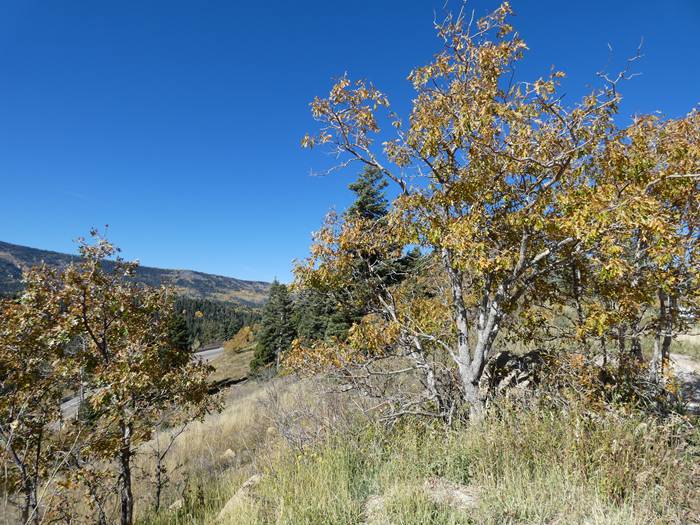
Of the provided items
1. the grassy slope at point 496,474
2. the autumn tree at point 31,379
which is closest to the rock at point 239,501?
the grassy slope at point 496,474

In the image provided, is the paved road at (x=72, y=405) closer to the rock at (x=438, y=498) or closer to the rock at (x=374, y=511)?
the rock at (x=374, y=511)

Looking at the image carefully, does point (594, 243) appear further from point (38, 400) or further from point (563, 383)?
point (38, 400)

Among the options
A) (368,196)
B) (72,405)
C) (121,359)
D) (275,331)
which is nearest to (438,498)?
(121,359)

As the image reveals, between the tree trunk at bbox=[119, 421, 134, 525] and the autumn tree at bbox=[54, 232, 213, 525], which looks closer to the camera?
the autumn tree at bbox=[54, 232, 213, 525]

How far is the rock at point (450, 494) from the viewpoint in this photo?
343 cm

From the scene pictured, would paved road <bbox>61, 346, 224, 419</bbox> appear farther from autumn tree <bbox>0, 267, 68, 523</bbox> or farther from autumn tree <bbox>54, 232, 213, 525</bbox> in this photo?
autumn tree <bbox>54, 232, 213, 525</bbox>

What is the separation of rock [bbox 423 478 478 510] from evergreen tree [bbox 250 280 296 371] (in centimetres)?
3487

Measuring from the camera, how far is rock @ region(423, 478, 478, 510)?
343cm

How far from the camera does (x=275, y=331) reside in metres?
39.0

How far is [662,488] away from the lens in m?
3.27

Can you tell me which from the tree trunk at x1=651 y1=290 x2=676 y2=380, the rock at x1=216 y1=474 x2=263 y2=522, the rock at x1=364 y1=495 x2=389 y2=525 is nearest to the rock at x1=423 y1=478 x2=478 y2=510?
the rock at x1=364 y1=495 x2=389 y2=525

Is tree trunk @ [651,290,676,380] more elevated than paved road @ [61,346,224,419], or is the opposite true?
tree trunk @ [651,290,676,380]

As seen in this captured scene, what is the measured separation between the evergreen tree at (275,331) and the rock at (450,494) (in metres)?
34.9

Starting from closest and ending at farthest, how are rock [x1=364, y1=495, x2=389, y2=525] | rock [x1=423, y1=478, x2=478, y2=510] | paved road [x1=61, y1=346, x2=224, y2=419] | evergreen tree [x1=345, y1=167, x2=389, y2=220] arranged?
rock [x1=364, y1=495, x2=389, y2=525] < rock [x1=423, y1=478, x2=478, y2=510] < paved road [x1=61, y1=346, x2=224, y2=419] < evergreen tree [x1=345, y1=167, x2=389, y2=220]
